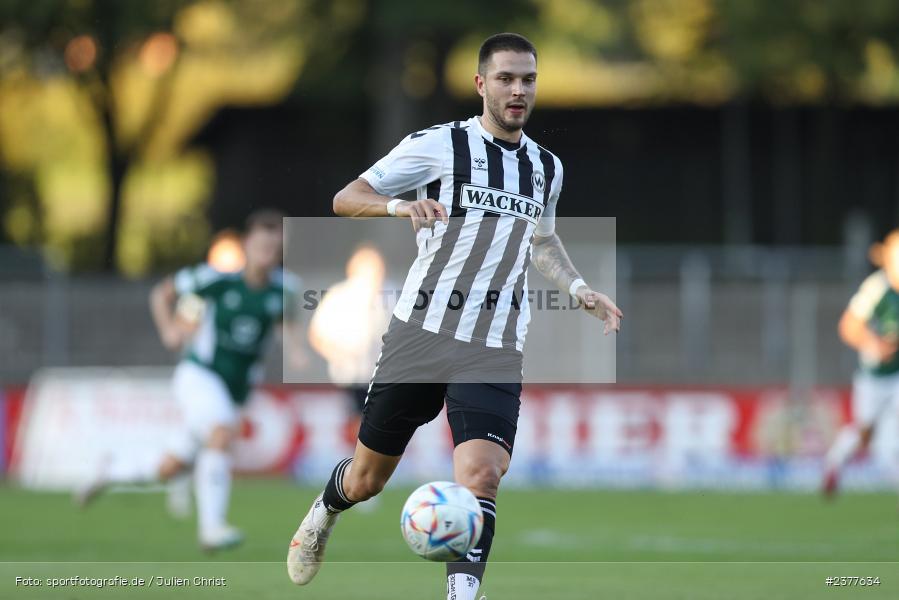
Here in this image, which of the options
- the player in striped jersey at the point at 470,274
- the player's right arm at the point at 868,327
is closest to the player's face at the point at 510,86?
the player in striped jersey at the point at 470,274

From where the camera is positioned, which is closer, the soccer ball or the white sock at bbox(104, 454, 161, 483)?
the soccer ball

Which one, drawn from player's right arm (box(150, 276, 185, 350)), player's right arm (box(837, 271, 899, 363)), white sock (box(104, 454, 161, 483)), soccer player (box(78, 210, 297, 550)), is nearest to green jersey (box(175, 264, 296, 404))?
soccer player (box(78, 210, 297, 550))

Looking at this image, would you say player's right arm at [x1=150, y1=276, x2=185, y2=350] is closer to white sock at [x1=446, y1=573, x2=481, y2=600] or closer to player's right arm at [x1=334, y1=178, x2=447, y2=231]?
player's right arm at [x1=334, y1=178, x2=447, y2=231]

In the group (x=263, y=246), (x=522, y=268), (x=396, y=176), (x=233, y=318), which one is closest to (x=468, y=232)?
(x=522, y=268)

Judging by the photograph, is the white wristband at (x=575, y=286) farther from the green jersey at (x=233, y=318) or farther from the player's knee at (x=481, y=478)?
the green jersey at (x=233, y=318)

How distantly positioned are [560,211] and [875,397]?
17.7 meters

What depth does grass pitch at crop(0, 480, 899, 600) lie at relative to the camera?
9.27m

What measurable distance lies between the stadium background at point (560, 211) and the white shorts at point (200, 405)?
2.60ft

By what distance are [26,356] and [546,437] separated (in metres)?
7.58

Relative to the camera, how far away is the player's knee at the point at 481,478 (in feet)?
24.5

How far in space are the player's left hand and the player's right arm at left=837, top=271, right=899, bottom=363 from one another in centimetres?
889

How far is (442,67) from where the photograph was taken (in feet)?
95.5

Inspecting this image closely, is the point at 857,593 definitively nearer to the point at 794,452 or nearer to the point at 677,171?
the point at 794,452

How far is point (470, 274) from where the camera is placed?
25.8ft
